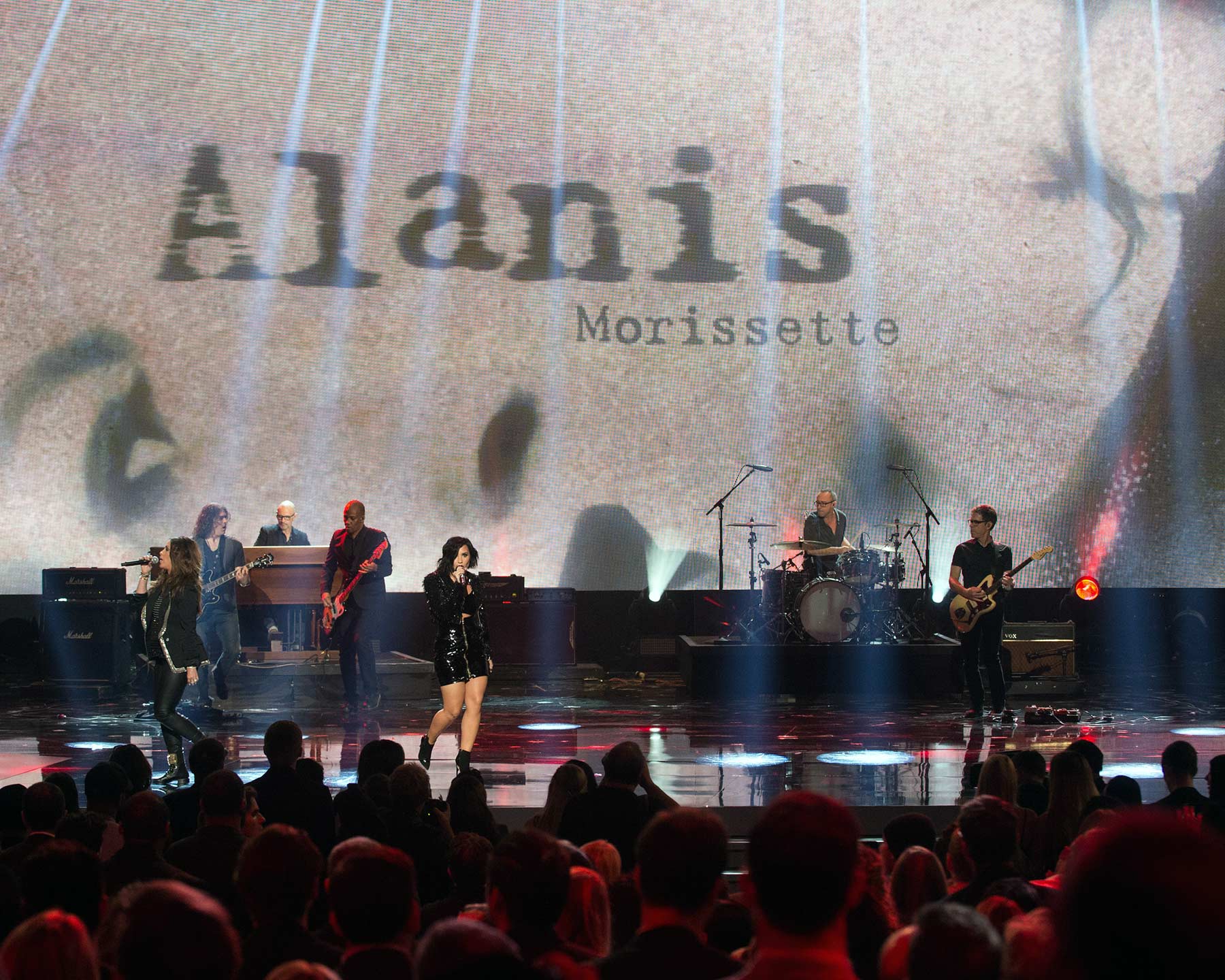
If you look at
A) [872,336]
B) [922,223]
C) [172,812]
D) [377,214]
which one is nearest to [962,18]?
[922,223]

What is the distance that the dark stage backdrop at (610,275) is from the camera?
11.3 meters

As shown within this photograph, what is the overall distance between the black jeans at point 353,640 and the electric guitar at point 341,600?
6 centimetres

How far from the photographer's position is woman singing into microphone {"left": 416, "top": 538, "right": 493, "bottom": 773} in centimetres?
649

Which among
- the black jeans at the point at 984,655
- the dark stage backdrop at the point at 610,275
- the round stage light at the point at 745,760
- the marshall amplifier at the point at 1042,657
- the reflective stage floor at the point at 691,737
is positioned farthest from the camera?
the dark stage backdrop at the point at 610,275

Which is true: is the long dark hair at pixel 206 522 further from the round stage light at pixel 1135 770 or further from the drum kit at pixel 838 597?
the round stage light at pixel 1135 770

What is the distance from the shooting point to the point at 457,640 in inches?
257

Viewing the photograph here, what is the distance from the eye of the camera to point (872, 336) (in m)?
11.6

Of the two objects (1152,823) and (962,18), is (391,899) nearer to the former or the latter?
(1152,823)

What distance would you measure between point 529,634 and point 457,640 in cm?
451

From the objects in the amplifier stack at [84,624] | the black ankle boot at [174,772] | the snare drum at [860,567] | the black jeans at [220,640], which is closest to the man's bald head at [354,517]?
the black jeans at [220,640]

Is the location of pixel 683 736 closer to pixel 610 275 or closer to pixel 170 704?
pixel 170 704

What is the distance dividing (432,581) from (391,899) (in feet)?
15.5

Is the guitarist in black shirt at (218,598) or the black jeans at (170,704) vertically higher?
the guitarist in black shirt at (218,598)

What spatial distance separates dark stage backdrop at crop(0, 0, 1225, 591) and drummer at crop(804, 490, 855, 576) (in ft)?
4.00
